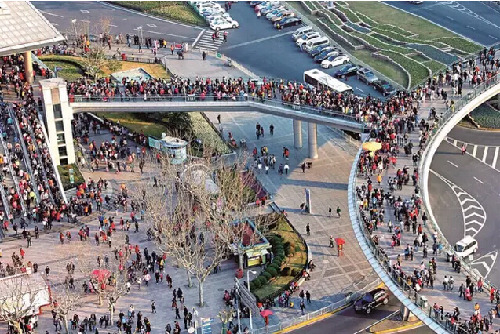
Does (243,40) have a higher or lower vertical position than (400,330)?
higher

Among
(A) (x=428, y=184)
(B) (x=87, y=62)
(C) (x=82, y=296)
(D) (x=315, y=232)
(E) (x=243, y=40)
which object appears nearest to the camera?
(C) (x=82, y=296)

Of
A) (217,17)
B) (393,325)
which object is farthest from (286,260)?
(217,17)

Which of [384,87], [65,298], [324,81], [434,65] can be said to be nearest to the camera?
[65,298]

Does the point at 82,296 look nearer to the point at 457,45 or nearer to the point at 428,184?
the point at 428,184

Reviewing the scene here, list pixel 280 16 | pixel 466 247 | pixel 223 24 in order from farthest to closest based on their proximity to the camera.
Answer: pixel 280 16 < pixel 223 24 < pixel 466 247

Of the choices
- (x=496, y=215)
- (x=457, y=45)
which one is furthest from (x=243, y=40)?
Result: (x=496, y=215)

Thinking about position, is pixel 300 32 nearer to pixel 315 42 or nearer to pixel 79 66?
pixel 315 42
